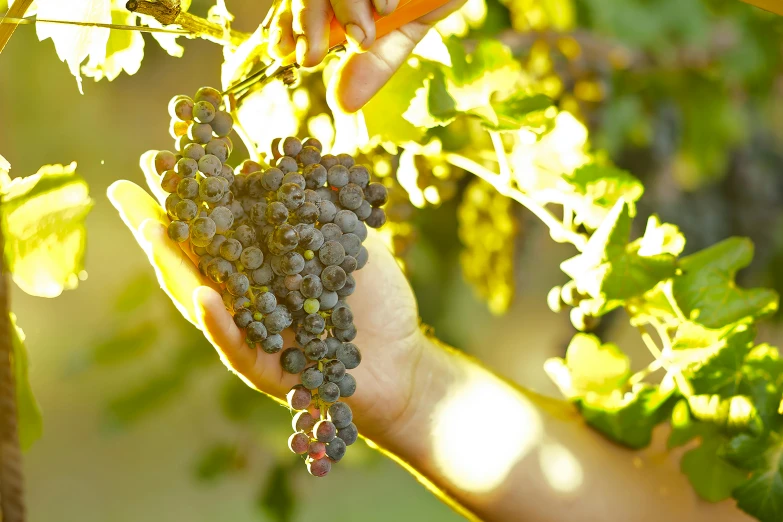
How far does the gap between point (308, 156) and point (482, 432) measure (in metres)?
0.42

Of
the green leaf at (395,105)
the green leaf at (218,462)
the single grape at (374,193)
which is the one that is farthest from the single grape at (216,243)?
the green leaf at (218,462)

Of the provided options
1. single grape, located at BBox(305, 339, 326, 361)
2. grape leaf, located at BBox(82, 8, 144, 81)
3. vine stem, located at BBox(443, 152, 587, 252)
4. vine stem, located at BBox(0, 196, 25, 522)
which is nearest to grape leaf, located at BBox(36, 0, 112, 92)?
grape leaf, located at BBox(82, 8, 144, 81)

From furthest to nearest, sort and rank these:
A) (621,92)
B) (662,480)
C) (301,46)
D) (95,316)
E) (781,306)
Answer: (781,306) < (621,92) < (95,316) < (662,480) < (301,46)

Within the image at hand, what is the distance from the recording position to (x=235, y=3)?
1093mm

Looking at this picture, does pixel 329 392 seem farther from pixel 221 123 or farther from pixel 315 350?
pixel 221 123

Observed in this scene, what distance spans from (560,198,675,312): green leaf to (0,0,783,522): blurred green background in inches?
18.8

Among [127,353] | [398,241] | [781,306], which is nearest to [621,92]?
[398,241]

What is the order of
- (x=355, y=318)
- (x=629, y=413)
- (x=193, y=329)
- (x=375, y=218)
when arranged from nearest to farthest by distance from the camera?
(x=375, y=218)
(x=355, y=318)
(x=629, y=413)
(x=193, y=329)

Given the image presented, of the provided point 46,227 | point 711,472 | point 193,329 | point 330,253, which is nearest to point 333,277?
point 330,253

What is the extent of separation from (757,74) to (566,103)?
0.45m

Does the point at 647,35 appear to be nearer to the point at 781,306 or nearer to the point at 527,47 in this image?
the point at 527,47

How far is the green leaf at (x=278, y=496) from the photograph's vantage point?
1.17 m

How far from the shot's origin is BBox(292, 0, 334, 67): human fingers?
1.22 ft

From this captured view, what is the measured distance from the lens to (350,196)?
0.44 metres
